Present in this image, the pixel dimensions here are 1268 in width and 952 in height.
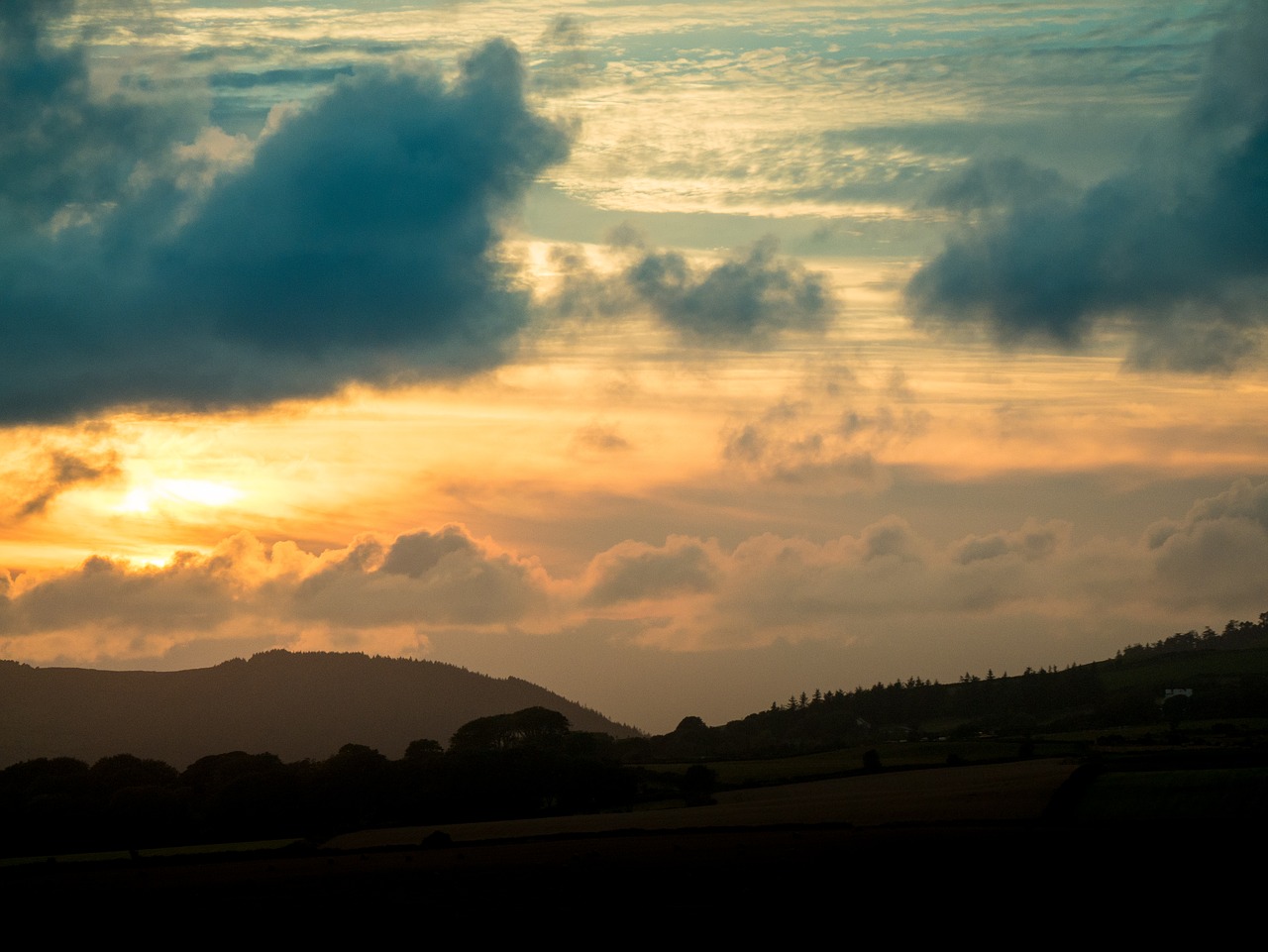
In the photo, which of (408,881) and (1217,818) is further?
(1217,818)

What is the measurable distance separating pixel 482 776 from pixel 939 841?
65.1m

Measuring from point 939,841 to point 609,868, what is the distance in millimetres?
23559

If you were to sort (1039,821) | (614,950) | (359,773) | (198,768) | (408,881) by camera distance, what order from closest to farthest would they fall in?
(614,950), (408,881), (1039,821), (359,773), (198,768)

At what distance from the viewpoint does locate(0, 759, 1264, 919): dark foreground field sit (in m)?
65.2

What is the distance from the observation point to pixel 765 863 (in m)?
81.5

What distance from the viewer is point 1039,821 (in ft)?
318

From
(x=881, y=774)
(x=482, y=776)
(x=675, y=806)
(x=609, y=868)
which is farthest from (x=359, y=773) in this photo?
(x=609, y=868)

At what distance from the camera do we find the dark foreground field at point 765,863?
6525 centimetres

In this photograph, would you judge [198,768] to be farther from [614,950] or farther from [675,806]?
[614,950]

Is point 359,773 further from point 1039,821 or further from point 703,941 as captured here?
point 703,941

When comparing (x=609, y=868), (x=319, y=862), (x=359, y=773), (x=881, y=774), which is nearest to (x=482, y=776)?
(x=359, y=773)

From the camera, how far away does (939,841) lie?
8806cm

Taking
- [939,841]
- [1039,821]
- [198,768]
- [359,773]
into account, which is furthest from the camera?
[198,768]

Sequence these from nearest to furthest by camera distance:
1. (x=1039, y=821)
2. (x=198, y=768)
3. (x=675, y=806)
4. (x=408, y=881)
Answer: (x=408, y=881), (x=1039, y=821), (x=675, y=806), (x=198, y=768)
